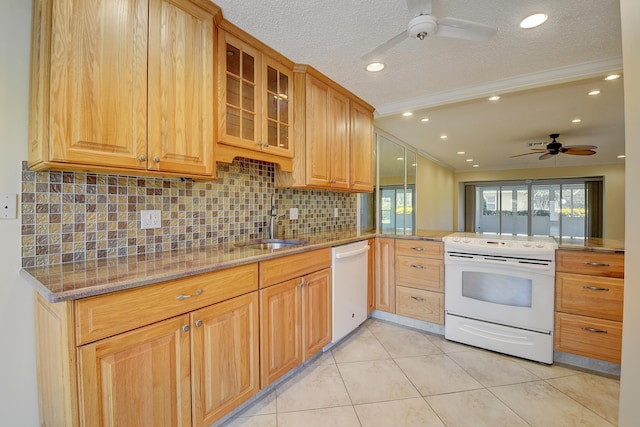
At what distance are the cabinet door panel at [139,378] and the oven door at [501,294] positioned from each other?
2.23 m

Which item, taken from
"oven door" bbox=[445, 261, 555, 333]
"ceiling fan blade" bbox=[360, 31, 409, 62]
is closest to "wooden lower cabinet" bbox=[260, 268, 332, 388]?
"oven door" bbox=[445, 261, 555, 333]

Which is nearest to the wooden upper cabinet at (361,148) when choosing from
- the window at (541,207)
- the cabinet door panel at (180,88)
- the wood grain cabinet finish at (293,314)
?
the wood grain cabinet finish at (293,314)

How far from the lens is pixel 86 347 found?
101 cm

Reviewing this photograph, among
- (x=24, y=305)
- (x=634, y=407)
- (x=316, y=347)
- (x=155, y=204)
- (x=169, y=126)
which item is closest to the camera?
(x=634, y=407)

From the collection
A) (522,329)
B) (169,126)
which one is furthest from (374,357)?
(169,126)

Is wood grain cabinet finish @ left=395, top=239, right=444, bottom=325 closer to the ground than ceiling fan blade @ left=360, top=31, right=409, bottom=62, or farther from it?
closer to the ground

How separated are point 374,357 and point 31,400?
2086mm

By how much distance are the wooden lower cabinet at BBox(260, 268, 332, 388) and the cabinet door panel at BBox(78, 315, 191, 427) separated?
50 cm

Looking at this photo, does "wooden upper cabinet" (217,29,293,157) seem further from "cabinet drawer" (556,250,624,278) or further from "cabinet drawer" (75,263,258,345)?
"cabinet drawer" (556,250,624,278)

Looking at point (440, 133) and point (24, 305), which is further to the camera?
point (440, 133)

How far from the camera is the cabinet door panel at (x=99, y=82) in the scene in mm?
1164

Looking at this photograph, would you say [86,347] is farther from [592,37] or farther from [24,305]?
[592,37]

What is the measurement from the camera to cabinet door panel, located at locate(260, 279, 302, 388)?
1.72 metres

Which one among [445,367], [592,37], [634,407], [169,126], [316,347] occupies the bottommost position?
[445,367]
